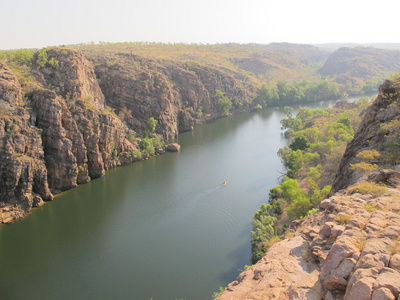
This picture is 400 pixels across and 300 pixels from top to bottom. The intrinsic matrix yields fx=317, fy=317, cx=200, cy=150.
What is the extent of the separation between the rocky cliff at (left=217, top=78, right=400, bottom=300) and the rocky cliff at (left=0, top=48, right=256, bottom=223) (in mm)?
38541

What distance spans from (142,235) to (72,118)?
91.5ft

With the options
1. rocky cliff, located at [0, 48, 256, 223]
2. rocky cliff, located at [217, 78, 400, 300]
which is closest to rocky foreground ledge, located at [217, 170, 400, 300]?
rocky cliff, located at [217, 78, 400, 300]

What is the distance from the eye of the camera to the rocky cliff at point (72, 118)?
149ft

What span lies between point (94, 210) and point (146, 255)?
15.0 meters

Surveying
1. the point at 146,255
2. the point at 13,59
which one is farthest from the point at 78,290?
the point at 13,59

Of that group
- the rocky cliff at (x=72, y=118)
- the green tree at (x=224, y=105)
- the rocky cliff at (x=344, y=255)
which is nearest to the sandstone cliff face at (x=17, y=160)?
the rocky cliff at (x=72, y=118)

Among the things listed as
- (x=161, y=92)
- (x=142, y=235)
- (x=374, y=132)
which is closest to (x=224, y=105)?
(x=161, y=92)

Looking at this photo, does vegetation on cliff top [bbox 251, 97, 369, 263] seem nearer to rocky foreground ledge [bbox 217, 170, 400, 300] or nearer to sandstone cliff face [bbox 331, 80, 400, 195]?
sandstone cliff face [bbox 331, 80, 400, 195]

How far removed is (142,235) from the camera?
38594 millimetres

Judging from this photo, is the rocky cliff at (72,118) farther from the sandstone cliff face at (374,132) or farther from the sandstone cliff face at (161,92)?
the sandstone cliff face at (374,132)

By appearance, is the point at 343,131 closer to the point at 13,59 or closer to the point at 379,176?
the point at 379,176

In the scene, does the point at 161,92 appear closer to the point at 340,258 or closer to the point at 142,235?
the point at 142,235

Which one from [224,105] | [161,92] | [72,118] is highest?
[161,92]

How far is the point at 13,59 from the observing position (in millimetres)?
63406
